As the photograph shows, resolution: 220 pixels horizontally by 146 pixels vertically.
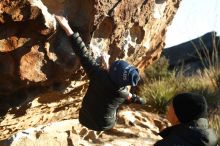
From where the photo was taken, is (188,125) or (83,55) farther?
(83,55)

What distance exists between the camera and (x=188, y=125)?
4.21 meters

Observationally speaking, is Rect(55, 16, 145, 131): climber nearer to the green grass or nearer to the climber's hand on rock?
the climber's hand on rock

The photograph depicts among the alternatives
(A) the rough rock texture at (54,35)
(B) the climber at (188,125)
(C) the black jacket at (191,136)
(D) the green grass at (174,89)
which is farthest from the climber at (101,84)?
(D) the green grass at (174,89)

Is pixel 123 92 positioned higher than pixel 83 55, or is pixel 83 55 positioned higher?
pixel 83 55

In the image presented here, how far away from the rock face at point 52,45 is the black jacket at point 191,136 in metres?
1.24

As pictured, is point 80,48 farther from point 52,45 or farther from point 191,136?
point 191,136

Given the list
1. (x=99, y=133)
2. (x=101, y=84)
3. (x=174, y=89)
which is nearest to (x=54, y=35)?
(x=101, y=84)

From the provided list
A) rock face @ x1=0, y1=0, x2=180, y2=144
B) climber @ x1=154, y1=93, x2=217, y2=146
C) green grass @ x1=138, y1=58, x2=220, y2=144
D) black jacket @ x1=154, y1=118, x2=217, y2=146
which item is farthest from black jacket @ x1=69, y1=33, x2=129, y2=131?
green grass @ x1=138, y1=58, x2=220, y2=144

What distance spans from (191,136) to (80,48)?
118 centimetres

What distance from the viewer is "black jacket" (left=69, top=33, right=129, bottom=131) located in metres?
4.66

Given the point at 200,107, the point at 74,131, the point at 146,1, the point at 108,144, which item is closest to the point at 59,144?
the point at 74,131

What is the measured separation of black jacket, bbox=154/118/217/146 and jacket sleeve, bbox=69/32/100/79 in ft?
3.14

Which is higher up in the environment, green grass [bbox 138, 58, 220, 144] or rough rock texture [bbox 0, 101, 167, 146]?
green grass [bbox 138, 58, 220, 144]

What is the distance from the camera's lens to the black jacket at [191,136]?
163 inches
